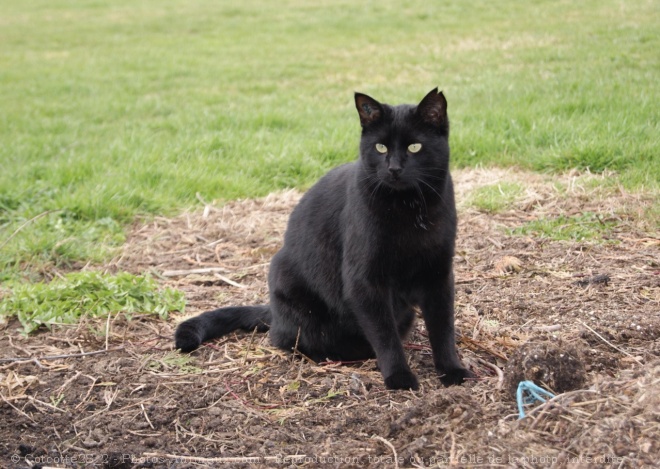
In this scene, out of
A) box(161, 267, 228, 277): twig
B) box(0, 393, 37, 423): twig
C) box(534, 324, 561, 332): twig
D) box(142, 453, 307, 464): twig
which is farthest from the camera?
box(161, 267, 228, 277): twig

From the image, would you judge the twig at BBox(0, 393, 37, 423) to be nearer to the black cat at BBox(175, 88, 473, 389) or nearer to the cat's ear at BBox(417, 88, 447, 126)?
the black cat at BBox(175, 88, 473, 389)

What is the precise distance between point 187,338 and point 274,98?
6.41m

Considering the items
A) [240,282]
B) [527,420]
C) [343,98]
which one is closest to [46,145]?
[343,98]

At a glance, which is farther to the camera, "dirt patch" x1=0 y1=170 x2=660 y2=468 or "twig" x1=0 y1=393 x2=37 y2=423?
"twig" x1=0 y1=393 x2=37 y2=423

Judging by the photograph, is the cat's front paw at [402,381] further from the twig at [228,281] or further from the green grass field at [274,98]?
Result: the green grass field at [274,98]

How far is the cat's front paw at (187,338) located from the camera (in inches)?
144

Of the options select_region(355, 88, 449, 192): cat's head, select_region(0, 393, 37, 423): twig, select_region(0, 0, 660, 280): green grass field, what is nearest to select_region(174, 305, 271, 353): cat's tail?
select_region(0, 393, 37, 423): twig

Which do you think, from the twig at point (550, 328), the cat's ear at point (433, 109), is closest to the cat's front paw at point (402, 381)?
the twig at point (550, 328)

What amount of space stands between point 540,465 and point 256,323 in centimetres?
204

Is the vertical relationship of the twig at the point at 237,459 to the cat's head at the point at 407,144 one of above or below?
below

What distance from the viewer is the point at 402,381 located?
3.25 m

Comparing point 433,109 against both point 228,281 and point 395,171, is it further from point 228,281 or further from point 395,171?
point 228,281

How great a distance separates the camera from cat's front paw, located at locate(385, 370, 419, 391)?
10.6ft

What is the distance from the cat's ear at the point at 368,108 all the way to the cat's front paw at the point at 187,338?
53.3 inches
